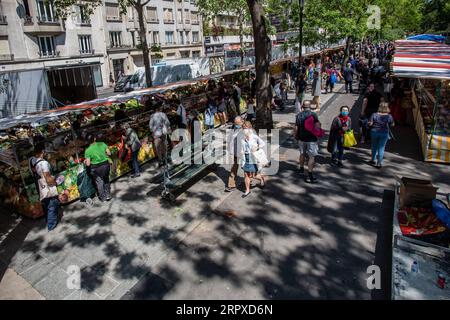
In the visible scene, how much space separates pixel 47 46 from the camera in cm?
3416

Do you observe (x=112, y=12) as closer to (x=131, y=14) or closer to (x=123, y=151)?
(x=131, y=14)

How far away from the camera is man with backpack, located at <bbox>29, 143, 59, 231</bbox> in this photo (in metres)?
6.20

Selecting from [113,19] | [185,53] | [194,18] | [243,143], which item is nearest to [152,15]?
[113,19]

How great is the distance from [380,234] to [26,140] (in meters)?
7.83

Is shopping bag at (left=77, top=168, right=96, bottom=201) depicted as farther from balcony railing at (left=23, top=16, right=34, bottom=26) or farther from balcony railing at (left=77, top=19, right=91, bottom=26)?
balcony railing at (left=77, top=19, right=91, bottom=26)

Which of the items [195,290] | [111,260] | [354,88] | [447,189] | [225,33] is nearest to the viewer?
[195,290]

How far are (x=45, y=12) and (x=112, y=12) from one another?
29.8 feet

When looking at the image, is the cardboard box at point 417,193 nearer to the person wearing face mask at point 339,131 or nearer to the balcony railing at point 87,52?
the person wearing face mask at point 339,131

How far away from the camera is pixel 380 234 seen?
5.65 metres

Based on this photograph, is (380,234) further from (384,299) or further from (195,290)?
(195,290)

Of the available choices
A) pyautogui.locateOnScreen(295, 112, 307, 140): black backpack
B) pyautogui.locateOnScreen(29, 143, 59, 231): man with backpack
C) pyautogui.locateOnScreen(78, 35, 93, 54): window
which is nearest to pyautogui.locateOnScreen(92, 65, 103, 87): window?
pyautogui.locateOnScreen(78, 35, 93, 54): window
